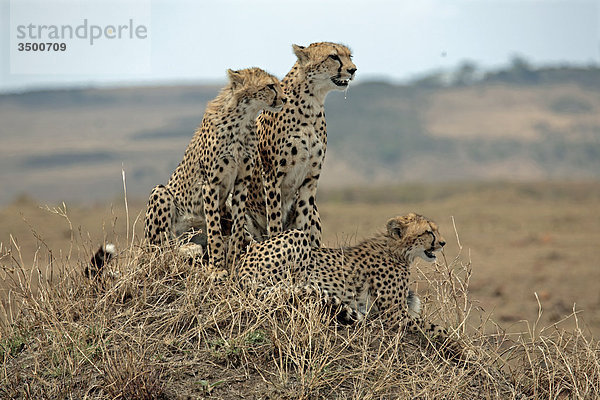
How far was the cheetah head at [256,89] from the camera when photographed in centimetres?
496

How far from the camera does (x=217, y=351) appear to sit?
13.9ft

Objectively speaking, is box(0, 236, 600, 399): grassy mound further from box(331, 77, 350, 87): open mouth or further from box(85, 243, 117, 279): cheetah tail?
box(331, 77, 350, 87): open mouth

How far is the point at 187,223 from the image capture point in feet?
17.4

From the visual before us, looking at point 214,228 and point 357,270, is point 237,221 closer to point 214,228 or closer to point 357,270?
point 214,228

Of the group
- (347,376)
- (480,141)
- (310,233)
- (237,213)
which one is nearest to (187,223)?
(237,213)

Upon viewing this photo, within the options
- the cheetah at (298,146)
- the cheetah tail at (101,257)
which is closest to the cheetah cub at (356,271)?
the cheetah at (298,146)

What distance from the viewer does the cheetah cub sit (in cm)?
471

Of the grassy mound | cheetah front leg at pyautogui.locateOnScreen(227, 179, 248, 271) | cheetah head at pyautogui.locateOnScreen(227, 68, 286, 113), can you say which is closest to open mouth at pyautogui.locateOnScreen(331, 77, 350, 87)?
cheetah head at pyautogui.locateOnScreen(227, 68, 286, 113)

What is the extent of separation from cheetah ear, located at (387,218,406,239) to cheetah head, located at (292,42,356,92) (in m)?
0.85

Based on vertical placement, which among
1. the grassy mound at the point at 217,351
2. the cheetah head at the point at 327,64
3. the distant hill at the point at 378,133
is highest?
the cheetah head at the point at 327,64

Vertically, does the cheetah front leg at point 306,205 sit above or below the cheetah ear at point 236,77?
below

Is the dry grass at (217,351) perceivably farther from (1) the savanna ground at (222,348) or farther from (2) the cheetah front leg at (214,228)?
(2) the cheetah front leg at (214,228)

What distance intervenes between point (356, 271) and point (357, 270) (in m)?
0.01

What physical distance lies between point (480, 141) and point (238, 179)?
4158 cm
